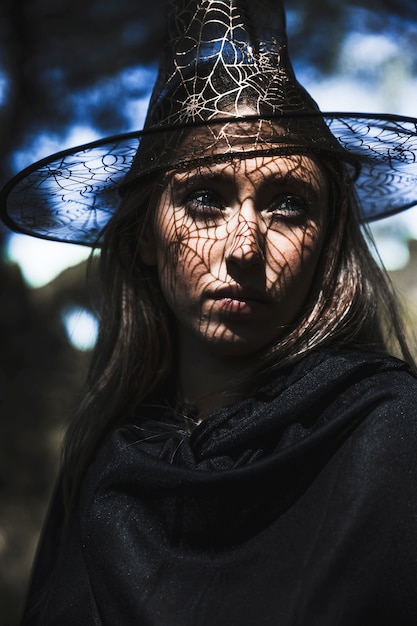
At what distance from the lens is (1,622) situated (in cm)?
298

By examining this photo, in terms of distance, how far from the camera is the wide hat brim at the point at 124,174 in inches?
53.0

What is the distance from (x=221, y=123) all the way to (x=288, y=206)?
0.20m

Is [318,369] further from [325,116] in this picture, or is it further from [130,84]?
[130,84]

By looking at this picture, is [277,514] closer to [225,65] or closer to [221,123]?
[221,123]

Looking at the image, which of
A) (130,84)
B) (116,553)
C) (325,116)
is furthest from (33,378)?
(325,116)

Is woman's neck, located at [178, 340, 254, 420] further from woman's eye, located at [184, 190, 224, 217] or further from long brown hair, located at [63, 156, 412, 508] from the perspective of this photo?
woman's eye, located at [184, 190, 224, 217]

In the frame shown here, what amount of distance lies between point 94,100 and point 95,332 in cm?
121

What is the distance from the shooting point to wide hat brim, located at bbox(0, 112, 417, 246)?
135 cm

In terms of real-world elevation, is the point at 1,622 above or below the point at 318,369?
below

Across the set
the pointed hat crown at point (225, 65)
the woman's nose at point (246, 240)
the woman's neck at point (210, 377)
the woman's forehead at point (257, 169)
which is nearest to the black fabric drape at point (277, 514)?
the woman's neck at point (210, 377)

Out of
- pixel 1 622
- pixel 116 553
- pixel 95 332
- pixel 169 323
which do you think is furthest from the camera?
pixel 1 622

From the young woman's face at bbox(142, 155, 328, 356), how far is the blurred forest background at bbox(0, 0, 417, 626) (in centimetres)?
108

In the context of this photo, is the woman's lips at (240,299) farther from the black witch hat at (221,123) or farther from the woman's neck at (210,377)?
the black witch hat at (221,123)

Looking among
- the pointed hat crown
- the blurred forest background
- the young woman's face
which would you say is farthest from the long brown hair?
the blurred forest background
